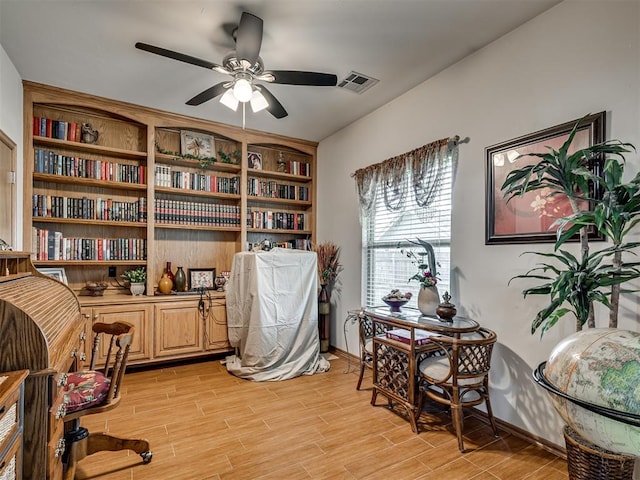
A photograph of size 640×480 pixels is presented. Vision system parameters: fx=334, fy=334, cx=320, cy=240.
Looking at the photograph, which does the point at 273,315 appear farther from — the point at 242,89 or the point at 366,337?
the point at 242,89

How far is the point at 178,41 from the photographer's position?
2.54 meters

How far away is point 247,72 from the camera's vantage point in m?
2.44

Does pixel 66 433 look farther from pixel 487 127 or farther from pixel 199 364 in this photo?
pixel 487 127

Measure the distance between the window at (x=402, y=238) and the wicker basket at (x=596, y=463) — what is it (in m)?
1.45

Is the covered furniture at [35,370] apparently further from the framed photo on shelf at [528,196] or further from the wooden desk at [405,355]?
the framed photo on shelf at [528,196]

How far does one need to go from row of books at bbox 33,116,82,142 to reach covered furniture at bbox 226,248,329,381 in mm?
2188

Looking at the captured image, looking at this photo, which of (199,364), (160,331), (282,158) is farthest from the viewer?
(282,158)

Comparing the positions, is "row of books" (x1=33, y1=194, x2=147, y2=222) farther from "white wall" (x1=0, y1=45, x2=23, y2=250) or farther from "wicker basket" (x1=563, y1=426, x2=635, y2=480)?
"wicker basket" (x1=563, y1=426, x2=635, y2=480)

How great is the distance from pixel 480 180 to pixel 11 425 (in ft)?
9.76

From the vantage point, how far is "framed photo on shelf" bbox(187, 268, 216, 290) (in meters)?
4.19

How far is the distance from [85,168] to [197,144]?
4.09 feet

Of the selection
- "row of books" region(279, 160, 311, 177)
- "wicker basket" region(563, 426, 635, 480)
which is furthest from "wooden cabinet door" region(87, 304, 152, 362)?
"wicker basket" region(563, 426, 635, 480)

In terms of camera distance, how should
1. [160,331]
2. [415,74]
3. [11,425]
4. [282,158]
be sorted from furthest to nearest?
[282,158], [160,331], [415,74], [11,425]

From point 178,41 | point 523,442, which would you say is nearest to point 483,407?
point 523,442
